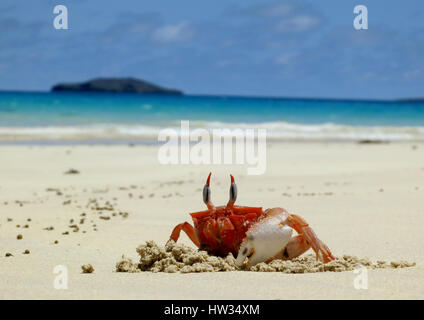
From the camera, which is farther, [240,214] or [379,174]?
[379,174]

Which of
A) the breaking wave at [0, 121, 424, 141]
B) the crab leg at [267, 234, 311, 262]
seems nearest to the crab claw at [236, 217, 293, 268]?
the crab leg at [267, 234, 311, 262]

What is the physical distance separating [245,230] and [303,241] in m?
0.64

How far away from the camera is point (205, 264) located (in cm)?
541

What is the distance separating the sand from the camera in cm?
486

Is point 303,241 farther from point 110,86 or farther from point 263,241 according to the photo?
point 110,86

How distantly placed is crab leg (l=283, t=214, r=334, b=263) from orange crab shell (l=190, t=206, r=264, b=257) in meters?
0.30

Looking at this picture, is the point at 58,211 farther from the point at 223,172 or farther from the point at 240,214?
the point at 223,172

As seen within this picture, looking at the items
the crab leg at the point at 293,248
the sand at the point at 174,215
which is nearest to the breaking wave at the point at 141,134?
the sand at the point at 174,215

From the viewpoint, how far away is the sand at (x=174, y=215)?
15.9 feet

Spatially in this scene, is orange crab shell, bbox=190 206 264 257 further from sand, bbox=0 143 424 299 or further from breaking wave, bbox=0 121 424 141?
breaking wave, bbox=0 121 424 141

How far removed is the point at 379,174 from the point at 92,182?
651cm

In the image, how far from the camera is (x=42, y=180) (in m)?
14.8

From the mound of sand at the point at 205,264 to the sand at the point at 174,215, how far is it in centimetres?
7
